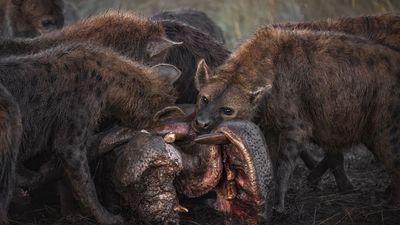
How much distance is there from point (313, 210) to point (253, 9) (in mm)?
5457

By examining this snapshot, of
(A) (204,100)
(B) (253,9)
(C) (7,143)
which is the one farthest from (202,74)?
(B) (253,9)

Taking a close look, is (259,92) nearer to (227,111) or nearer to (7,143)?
(227,111)

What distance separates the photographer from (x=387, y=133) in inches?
175

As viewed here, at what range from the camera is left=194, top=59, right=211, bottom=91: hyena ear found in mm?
4625

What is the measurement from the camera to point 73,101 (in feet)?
13.6

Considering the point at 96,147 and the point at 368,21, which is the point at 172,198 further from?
the point at 368,21

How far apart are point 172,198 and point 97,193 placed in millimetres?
574

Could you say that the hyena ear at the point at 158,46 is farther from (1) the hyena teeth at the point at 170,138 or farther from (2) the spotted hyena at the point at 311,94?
(1) the hyena teeth at the point at 170,138

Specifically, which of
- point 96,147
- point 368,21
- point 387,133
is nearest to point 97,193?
point 96,147

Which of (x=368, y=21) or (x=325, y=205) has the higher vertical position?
(x=368, y=21)

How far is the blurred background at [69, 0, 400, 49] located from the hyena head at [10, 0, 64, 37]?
0.87 metres

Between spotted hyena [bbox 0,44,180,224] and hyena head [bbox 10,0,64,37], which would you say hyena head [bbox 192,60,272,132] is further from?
hyena head [bbox 10,0,64,37]

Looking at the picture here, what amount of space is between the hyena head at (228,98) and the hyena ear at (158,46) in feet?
1.98

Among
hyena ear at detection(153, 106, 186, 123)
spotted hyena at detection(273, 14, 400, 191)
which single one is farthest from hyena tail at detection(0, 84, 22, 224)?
spotted hyena at detection(273, 14, 400, 191)
